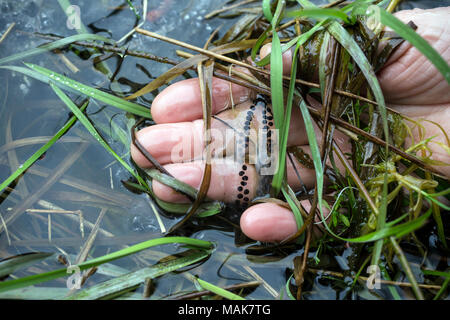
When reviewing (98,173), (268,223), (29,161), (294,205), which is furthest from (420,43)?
(29,161)

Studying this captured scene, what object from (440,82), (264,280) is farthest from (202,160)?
(440,82)

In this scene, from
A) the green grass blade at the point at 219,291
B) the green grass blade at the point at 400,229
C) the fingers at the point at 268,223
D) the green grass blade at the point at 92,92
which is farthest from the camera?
the green grass blade at the point at 92,92

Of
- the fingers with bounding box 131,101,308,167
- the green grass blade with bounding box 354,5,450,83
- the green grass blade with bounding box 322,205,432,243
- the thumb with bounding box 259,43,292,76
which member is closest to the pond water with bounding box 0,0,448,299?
the fingers with bounding box 131,101,308,167

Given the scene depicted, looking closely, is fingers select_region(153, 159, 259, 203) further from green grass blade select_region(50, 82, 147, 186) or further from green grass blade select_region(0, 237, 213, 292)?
green grass blade select_region(0, 237, 213, 292)

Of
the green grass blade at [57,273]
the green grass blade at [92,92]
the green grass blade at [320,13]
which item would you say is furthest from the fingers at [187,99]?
the green grass blade at [57,273]

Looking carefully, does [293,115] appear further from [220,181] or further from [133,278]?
[133,278]

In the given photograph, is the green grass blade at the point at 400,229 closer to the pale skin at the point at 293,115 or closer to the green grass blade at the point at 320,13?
the pale skin at the point at 293,115
